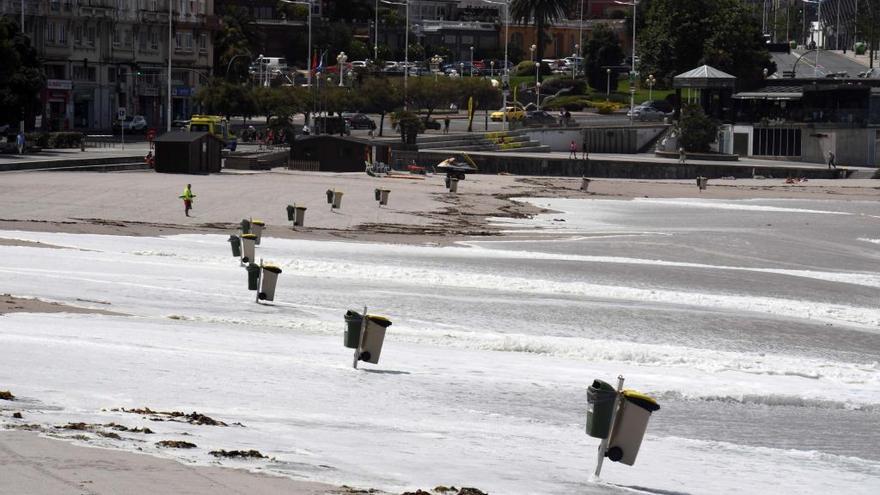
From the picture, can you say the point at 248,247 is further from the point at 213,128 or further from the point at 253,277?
the point at 213,128

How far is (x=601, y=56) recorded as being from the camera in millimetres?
146250

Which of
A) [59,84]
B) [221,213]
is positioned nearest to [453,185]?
[221,213]

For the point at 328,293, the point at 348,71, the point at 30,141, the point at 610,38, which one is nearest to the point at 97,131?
Result: the point at 30,141

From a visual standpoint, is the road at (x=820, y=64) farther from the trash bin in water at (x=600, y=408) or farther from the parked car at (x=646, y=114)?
the trash bin in water at (x=600, y=408)

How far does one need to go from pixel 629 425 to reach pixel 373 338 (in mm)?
6034

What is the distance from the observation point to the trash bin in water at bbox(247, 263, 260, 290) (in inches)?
1048

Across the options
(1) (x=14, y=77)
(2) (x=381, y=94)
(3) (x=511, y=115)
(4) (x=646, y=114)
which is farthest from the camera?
(4) (x=646, y=114)

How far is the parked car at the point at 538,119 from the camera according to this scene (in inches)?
4331

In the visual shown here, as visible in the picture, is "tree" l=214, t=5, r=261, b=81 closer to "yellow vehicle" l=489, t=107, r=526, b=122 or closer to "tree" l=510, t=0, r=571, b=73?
"yellow vehicle" l=489, t=107, r=526, b=122

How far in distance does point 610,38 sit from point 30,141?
83.2 m

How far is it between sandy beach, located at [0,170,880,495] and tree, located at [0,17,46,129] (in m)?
11.6

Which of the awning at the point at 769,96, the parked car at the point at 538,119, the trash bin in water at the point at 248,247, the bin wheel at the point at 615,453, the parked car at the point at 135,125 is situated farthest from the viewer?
the parked car at the point at 538,119

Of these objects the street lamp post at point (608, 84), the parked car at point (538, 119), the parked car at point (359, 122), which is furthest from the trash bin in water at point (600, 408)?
the street lamp post at point (608, 84)

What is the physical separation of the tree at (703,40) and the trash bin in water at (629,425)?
4133 inches
